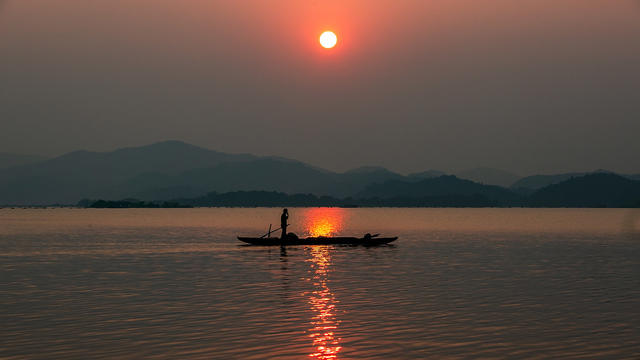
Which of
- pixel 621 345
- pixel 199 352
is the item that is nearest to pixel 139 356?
pixel 199 352

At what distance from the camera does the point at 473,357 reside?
897 inches

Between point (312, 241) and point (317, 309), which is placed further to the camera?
point (312, 241)

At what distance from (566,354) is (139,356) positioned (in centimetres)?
1296

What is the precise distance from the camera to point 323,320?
29484 mm

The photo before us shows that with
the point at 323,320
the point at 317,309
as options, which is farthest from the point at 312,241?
the point at 323,320

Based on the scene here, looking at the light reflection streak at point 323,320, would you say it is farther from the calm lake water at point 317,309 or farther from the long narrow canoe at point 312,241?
the long narrow canoe at point 312,241

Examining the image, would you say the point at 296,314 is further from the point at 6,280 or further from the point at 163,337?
the point at 6,280

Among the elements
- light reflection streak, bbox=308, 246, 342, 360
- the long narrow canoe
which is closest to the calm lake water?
light reflection streak, bbox=308, 246, 342, 360

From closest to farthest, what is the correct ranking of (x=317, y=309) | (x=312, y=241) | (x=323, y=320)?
(x=323, y=320) → (x=317, y=309) → (x=312, y=241)

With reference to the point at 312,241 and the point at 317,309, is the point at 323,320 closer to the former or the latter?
the point at 317,309

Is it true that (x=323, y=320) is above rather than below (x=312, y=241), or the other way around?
below

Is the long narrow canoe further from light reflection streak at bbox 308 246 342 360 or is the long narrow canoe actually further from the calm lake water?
light reflection streak at bbox 308 246 342 360

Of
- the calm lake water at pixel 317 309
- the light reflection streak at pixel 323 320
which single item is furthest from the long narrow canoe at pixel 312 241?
the light reflection streak at pixel 323 320

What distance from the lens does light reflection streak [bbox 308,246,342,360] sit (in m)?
23.4
